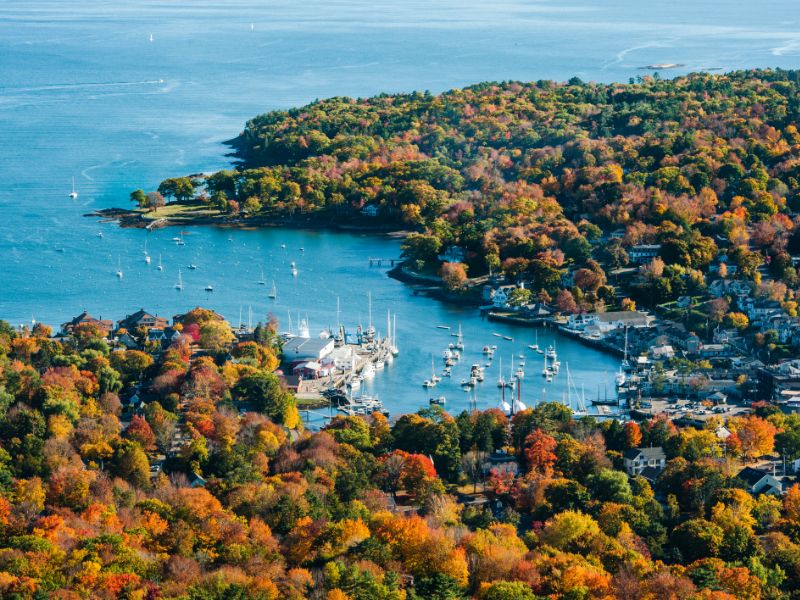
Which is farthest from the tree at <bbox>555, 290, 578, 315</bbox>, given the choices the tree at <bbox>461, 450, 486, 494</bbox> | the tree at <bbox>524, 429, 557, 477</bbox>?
the tree at <bbox>461, 450, 486, 494</bbox>

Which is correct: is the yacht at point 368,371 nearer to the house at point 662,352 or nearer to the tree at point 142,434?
the house at point 662,352

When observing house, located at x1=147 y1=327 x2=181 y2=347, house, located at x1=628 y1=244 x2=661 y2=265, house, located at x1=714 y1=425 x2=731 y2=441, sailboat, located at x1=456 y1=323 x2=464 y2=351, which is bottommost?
sailboat, located at x1=456 y1=323 x2=464 y2=351

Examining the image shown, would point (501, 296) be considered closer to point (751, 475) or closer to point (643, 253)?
point (643, 253)

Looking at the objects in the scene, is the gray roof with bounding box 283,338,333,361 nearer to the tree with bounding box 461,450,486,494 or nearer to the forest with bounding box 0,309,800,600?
the forest with bounding box 0,309,800,600

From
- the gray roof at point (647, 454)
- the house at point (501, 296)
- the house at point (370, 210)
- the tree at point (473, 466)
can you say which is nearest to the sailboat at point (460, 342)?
the house at point (501, 296)

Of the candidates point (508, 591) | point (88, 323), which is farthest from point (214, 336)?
point (508, 591)

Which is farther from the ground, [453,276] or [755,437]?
[453,276]

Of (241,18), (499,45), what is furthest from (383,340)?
(241,18)
